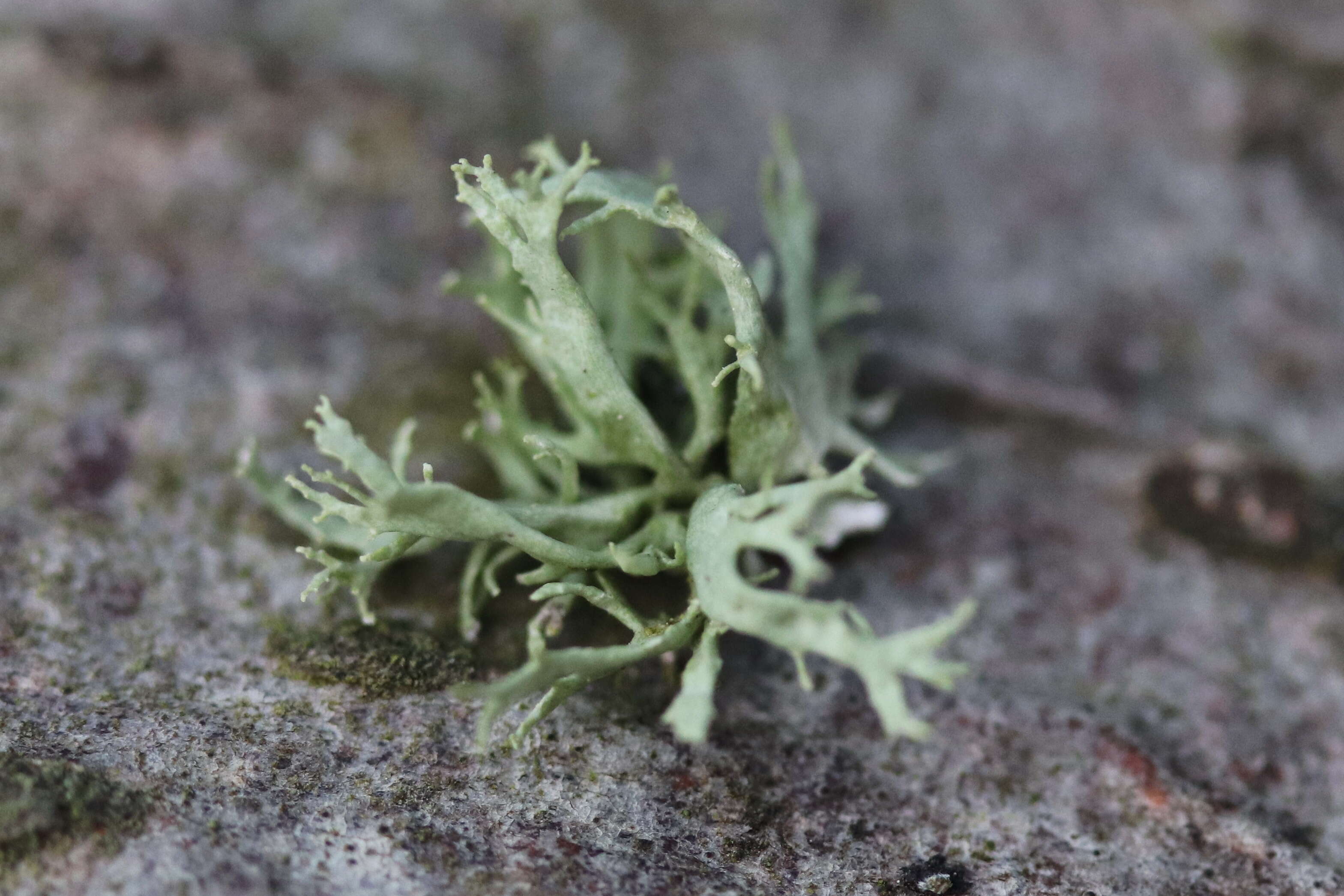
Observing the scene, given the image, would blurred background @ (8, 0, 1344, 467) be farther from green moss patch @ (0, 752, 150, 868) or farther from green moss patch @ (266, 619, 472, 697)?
green moss patch @ (0, 752, 150, 868)

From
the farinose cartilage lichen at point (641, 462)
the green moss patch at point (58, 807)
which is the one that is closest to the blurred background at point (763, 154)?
the farinose cartilage lichen at point (641, 462)

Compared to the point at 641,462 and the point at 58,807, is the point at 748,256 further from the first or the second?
the point at 58,807

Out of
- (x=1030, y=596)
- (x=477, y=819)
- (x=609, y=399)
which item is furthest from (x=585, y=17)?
(x=477, y=819)

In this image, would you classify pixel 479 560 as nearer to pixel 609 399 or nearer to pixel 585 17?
pixel 609 399

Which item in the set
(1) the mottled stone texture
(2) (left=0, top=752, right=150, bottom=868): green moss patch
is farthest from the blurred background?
(2) (left=0, top=752, right=150, bottom=868): green moss patch

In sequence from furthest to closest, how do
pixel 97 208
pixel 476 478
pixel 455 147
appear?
1. pixel 455 147
2. pixel 97 208
3. pixel 476 478
